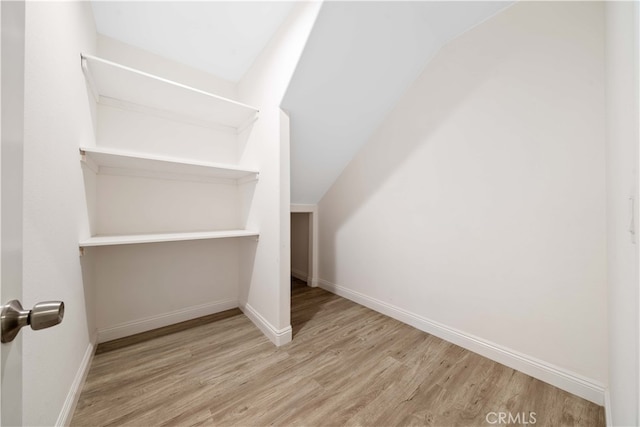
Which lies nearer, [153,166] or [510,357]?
[510,357]

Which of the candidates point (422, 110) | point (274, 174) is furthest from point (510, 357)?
point (274, 174)

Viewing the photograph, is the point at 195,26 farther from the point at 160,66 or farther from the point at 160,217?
the point at 160,217

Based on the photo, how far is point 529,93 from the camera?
1.38 metres

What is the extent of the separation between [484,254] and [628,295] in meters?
0.92

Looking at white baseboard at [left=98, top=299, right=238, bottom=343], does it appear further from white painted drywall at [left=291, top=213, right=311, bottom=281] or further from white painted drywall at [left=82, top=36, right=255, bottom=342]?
white painted drywall at [left=291, top=213, right=311, bottom=281]

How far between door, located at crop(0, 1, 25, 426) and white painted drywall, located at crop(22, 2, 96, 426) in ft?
1.83

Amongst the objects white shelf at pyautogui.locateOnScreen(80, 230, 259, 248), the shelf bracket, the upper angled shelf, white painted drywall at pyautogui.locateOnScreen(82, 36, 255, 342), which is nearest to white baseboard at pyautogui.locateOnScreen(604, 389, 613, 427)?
white shelf at pyautogui.locateOnScreen(80, 230, 259, 248)

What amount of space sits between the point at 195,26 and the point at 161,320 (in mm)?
2418

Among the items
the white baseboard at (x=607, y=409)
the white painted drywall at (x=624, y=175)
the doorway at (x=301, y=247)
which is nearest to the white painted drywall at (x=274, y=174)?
the doorway at (x=301, y=247)

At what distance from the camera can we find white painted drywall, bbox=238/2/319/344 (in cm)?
163

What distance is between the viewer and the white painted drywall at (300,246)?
3.25m

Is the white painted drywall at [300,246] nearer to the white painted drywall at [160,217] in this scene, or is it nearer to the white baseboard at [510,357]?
the white painted drywall at [160,217]

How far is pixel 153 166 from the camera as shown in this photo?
1710mm

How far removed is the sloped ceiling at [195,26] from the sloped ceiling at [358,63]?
471mm
